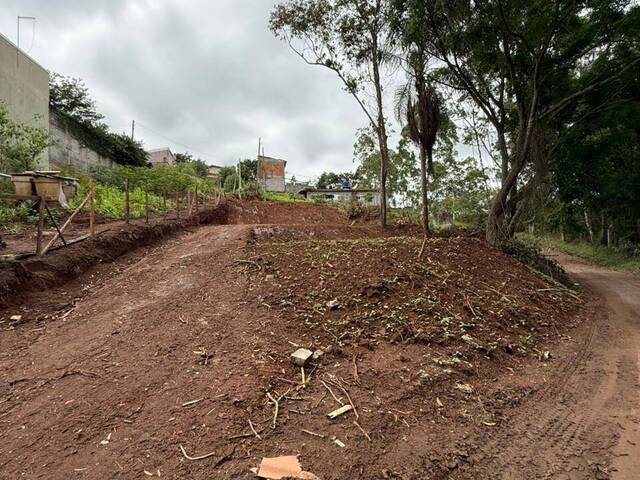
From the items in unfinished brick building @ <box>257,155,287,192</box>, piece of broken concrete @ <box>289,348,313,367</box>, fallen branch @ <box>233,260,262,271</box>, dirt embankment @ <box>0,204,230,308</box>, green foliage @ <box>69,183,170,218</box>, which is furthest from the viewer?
unfinished brick building @ <box>257,155,287,192</box>

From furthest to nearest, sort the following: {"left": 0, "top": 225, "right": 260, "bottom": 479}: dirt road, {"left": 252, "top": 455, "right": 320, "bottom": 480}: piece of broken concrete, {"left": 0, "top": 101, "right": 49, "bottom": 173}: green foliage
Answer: {"left": 0, "top": 101, "right": 49, "bottom": 173}: green foliage → {"left": 0, "top": 225, "right": 260, "bottom": 479}: dirt road → {"left": 252, "top": 455, "right": 320, "bottom": 480}: piece of broken concrete

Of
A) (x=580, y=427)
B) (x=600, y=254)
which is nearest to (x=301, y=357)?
(x=580, y=427)

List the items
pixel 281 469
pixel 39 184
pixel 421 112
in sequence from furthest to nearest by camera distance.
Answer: pixel 421 112
pixel 39 184
pixel 281 469

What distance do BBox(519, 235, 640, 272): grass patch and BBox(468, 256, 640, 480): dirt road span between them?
11.8 m

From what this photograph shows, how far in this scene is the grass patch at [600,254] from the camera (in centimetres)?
1358

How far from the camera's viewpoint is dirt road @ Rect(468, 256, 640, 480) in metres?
2.25

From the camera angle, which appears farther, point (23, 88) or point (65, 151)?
point (65, 151)

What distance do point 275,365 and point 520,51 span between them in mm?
9977

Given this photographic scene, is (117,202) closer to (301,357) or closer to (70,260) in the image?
(70,260)

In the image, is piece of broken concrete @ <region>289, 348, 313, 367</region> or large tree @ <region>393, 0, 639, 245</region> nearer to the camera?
piece of broken concrete @ <region>289, 348, 313, 367</region>

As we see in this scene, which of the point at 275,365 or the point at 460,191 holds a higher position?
the point at 460,191

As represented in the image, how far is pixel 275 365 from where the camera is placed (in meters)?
3.16

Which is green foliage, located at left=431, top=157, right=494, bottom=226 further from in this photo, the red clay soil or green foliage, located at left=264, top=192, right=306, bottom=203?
the red clay soil

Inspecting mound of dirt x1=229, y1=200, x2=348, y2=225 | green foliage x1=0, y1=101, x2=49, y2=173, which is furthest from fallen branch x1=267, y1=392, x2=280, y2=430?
mound of dirt x1=229, y1=200, x2=348, y2=225
